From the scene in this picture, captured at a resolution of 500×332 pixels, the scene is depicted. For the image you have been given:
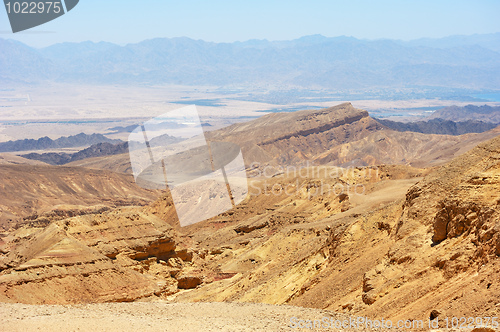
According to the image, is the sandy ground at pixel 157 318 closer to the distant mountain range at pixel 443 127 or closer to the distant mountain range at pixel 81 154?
Answer: the distant mountain range at pixel 81 154

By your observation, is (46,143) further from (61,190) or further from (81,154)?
(61,190)

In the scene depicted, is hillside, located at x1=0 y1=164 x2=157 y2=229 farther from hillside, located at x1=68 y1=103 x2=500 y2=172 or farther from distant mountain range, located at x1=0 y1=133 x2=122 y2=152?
distant mountain range, located at x1=0 y1=133 x2=122 y2=152

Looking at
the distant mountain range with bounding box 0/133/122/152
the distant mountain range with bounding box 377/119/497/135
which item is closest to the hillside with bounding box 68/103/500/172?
the distant mountain range with bounding box 377/119/497/135

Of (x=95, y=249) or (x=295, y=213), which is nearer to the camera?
(x=95, y=249)

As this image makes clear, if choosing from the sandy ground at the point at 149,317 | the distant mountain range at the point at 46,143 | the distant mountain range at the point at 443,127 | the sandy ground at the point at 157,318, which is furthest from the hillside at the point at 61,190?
the distant mountain range at the point at 46,143

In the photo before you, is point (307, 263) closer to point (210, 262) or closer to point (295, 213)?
point (210, 262)

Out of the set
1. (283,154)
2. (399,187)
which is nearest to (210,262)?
(399,187)

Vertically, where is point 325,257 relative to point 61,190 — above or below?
above

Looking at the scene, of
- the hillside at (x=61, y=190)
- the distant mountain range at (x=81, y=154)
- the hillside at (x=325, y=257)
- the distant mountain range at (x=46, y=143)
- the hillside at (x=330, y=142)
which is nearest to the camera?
→ the hillside at (x=325, y=257)

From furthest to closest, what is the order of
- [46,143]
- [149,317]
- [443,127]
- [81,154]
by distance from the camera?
[46,143], [443,127], [81,154], [149,317]

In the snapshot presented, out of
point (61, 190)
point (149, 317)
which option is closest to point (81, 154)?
point (61, 190)

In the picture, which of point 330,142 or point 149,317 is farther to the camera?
point 330,142
